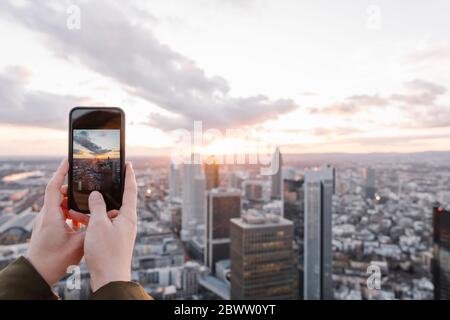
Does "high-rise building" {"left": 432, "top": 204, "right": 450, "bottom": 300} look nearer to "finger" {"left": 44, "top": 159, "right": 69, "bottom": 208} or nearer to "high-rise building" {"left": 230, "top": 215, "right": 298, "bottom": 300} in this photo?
"high-rise building" {"left": 230, "top": 215, "right": 298, "bottom": 300}

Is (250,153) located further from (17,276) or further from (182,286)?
(182,286)

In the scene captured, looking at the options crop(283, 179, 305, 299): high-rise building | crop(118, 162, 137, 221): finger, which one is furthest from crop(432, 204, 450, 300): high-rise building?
crop(118, 162, 137, 221): finger

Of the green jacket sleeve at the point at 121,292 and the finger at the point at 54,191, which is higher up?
the finger at the point at 54,191

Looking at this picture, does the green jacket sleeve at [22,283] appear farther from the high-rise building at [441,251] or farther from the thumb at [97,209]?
the high-rise building at [441,251]

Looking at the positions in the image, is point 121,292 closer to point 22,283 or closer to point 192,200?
point 22,283

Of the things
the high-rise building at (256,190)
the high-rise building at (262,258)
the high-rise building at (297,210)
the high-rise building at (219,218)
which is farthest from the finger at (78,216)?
the high-rise building at (219,218)

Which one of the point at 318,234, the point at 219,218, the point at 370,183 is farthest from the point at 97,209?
the point at 219,218
